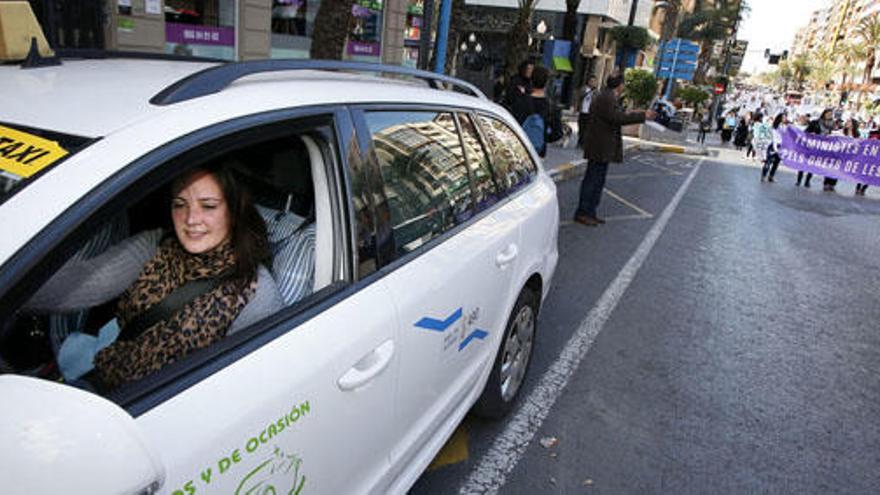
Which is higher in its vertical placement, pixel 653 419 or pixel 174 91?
pixel 174 91

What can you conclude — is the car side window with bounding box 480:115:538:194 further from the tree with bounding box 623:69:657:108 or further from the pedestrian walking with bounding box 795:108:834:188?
the tree with bounding box 623:69:657:108

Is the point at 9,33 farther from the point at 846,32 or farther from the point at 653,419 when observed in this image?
the point at 846,32

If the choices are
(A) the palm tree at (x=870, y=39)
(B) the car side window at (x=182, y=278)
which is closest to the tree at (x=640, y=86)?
(B) the car side window at (x=182, y=278)

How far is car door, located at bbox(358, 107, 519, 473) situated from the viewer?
2057mm

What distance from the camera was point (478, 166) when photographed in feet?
9.43

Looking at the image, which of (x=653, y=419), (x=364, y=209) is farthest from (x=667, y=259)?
(x=364, y=209)

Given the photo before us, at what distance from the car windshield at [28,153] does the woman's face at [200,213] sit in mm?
441

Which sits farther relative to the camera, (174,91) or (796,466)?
(796,466)

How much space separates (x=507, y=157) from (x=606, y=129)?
4.95 metres

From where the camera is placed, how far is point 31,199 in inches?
46.2

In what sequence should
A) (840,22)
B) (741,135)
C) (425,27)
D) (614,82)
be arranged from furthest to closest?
1. (840,22)
2. (741,135)
3. (425,27)
4. (614,82)

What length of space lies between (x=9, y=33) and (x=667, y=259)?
6.39 metres

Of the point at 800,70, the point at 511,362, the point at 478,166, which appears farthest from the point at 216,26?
the point at 800,70

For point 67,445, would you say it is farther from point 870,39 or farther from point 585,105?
point 870,39
